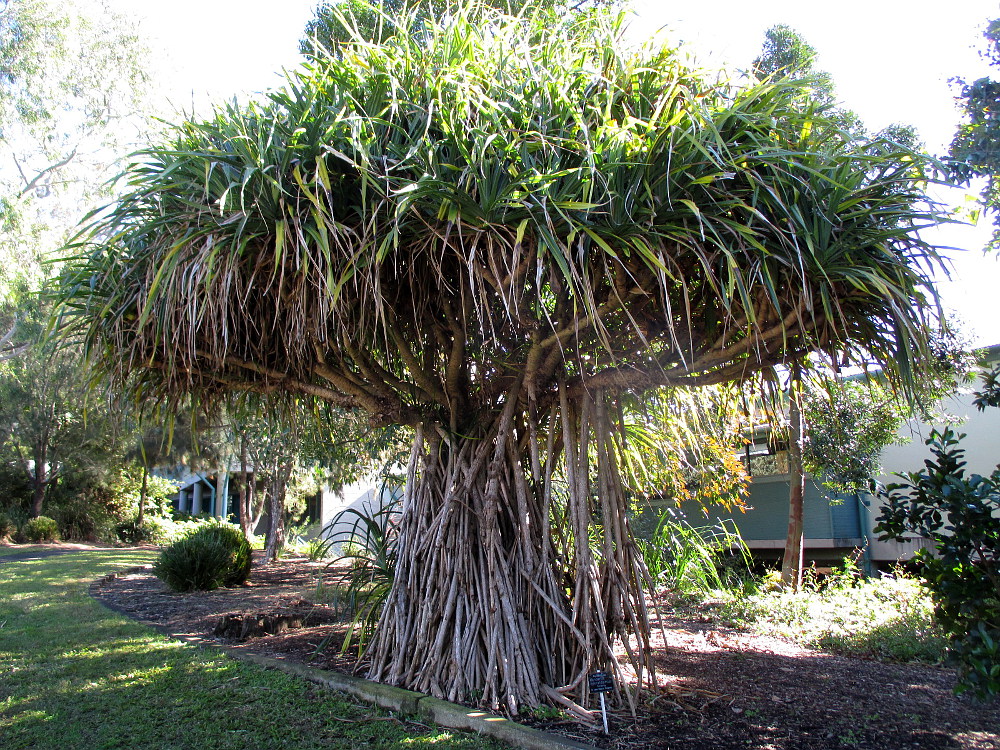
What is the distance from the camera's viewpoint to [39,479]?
1984 centimetres

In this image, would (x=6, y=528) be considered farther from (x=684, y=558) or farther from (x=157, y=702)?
(x=684, y=558)

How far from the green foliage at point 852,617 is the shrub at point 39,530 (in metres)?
17.8

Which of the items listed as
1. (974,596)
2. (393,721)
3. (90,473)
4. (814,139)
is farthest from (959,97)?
(90,473)

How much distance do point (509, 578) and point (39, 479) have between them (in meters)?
19.9

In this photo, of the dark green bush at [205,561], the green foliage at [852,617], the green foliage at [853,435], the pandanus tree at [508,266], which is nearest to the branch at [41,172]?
the dark green bush at [205,561]

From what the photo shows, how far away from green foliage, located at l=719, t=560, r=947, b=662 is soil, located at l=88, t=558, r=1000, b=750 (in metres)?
0.31

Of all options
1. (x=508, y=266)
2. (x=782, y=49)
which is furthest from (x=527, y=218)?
(x=782, y=49)

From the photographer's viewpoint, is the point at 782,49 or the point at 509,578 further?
the point at 782,49

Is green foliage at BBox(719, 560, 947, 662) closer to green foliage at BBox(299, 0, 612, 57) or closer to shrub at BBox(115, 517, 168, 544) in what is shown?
green foliage at BBox(299, 0, 612, 57)

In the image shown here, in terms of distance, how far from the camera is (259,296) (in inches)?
188

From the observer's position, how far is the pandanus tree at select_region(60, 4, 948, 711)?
149 inches

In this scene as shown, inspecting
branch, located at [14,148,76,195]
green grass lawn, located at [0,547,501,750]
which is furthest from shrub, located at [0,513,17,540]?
green grass lawn, located at [0,547,501,750]

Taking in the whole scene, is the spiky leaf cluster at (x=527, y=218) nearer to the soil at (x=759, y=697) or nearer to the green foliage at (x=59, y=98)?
the soil at (x=759, y=697)

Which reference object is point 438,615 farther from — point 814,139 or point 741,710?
point 814,139
